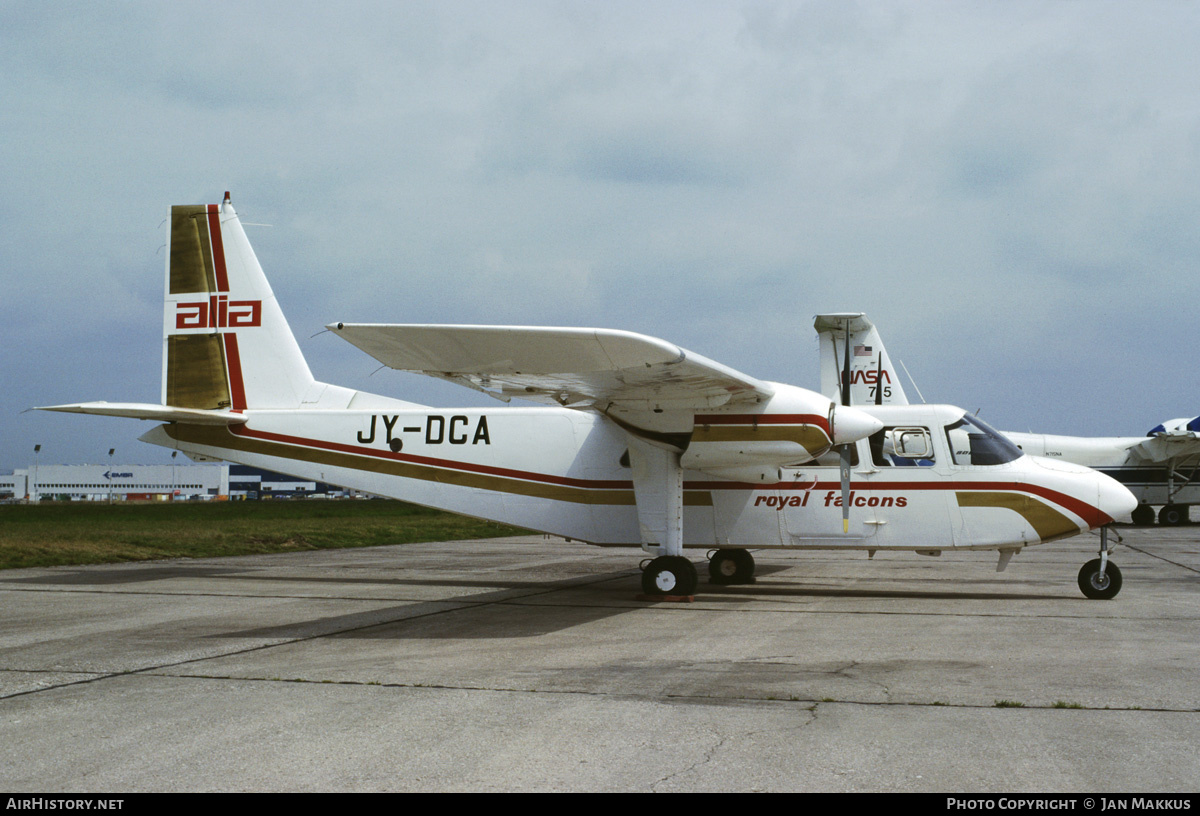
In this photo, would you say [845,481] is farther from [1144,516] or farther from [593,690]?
[1144,516]

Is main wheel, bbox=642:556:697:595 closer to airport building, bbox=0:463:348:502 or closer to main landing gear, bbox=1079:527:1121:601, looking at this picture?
main landing gear, bbox=1079:527:1121:601

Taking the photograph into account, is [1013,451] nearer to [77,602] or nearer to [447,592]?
[447,592]

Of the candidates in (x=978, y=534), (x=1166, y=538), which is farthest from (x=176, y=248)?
(x=1166, y=538)

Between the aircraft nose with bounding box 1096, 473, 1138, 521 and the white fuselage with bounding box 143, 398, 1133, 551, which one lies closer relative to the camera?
the aircraft nose with bounding box 1096, 473, 1138, 521

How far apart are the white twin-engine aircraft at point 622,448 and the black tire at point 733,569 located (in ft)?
0.10

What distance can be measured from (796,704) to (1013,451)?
8.31m

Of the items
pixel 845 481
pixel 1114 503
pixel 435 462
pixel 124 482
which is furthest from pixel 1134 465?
pixel 124 482

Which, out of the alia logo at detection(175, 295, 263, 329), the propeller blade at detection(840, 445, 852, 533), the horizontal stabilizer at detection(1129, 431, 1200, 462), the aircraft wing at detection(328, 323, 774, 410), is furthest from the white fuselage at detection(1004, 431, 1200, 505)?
the alia logo at detection(175, 295, 263, 329)

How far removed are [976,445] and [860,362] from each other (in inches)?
433

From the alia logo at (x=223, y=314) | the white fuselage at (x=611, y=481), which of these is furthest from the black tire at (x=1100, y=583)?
the alia logo at (x=223, y=314)

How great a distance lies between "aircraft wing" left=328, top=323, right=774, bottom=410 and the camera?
873cm

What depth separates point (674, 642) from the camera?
29.3ft

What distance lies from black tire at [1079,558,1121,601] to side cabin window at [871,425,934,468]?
97.3 inches

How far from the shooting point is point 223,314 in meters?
15.5
